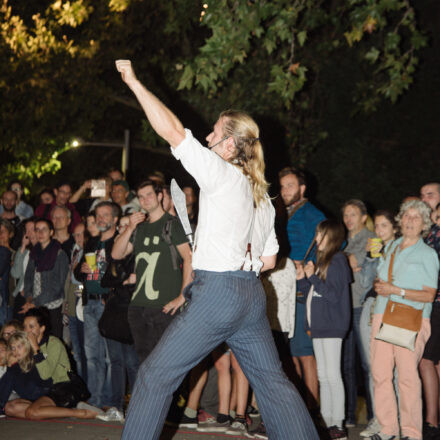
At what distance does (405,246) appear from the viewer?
575 centimetres

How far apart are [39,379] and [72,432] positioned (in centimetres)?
111

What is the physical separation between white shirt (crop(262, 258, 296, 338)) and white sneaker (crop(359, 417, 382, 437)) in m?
1.10

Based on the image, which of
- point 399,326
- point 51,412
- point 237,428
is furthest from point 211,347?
point 51,412

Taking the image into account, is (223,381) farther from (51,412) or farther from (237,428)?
(51,412)

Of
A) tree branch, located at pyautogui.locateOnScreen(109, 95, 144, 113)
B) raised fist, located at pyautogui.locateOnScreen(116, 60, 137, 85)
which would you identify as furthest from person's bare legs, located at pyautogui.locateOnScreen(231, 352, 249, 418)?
tree branch, located at pyautogui.locateOnScreen(109, 95, 144, 113)

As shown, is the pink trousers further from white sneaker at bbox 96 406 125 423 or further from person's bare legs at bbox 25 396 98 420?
person's bare legs at bbox 25 396 98 420

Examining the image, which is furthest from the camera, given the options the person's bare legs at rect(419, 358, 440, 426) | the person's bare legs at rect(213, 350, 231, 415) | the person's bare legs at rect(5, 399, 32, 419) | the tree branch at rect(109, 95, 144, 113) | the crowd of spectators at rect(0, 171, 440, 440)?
the tree branch at rect(109, 95, 144, 113)

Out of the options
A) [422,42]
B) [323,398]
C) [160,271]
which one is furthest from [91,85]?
[323,398]

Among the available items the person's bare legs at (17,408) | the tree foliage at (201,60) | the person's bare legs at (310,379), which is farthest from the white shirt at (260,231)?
the tree foliage at (201,60)

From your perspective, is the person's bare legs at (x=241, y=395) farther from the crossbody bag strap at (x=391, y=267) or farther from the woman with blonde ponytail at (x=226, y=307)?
the woman with blonde ponytail at (x=226, y=307)

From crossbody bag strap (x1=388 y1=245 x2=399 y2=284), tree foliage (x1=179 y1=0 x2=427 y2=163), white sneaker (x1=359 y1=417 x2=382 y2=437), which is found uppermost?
tree foliage (x1=179 y1=0 x2=427 y2=163)

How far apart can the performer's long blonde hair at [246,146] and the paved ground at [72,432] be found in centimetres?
299

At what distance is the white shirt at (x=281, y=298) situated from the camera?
20.6 feet

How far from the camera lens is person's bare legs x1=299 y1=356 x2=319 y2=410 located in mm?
6281
